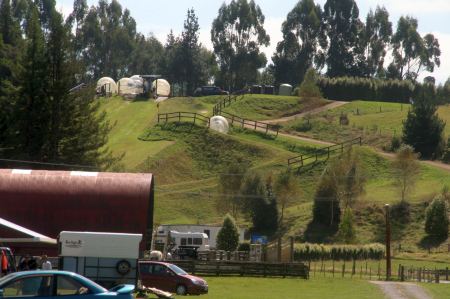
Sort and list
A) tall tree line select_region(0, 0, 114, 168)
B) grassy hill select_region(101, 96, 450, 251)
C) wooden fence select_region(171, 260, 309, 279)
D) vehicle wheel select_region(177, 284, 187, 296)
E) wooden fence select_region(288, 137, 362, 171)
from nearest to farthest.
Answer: vehicle wheel select_region(177, 284, 187, 296) → wooden fence select_region(171, 260, 309, 279) → tall tree line select_region(0, 0, 114, 168) → grassy hill select_region(101, 96, 450, 251) → wooden fence select_region(288, 137, 362, 171)

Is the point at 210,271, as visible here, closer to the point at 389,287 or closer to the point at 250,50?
the point at 389,287

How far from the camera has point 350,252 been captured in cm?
6794

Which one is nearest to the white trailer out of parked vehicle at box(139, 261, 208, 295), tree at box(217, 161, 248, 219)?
parked vehicle at box(139, 261, 208, 295)

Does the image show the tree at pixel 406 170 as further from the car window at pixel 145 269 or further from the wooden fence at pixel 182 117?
the car window at pixel 145 269

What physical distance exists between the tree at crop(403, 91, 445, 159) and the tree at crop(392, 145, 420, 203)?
1802 cm

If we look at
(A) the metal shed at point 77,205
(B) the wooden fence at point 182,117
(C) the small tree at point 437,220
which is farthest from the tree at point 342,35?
(A) the metal shed at point 77,205

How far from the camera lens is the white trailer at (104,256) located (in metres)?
33.7

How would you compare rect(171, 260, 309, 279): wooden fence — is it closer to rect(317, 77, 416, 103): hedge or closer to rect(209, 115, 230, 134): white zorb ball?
rect(209, 115, 230, 134): white zorb ball

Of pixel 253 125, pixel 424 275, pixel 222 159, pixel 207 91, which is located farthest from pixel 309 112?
pixel 424 275

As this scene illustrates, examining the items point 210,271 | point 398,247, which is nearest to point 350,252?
point 398,247

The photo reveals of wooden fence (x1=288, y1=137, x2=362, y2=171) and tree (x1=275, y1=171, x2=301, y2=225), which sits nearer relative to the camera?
tree (x1=275, y1=171, x2=301, y2=225)

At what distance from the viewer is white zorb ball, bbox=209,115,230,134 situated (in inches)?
4241

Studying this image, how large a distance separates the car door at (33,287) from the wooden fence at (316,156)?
72.2 m

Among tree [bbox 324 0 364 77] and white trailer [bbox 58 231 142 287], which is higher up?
tree [bbox 324 0 364 77]
